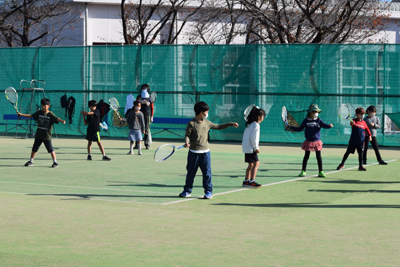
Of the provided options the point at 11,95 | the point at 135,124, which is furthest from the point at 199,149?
the point at 11,95

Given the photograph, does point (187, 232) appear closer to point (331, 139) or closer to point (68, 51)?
point (331, 139)

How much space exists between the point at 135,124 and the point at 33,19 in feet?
54.2

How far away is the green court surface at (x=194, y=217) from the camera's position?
6.42 m

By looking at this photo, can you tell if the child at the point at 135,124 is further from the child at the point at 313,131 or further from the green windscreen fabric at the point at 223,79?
the child at the point at 313,131

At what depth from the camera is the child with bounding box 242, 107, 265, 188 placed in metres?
11.3

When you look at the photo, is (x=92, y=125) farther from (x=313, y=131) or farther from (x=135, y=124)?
(x=313, y=131)

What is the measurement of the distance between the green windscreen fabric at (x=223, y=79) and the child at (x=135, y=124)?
4.57m

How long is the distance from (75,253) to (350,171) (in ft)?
28.7

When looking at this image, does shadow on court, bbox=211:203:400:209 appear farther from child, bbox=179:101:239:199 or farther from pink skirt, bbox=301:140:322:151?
pink skirt, bbox=301:140:322:151

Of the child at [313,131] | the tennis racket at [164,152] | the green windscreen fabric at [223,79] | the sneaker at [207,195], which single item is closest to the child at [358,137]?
the child at [313,131]

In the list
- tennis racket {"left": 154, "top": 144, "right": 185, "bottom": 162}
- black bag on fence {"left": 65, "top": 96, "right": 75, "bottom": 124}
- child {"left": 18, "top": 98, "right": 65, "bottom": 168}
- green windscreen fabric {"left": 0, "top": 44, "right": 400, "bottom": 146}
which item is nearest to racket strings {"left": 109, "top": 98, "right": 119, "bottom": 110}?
green windscreen fabric {"left": 0, "top": 44, "right": 400, "bottom": 146}

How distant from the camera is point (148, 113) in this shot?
18750 millimetres

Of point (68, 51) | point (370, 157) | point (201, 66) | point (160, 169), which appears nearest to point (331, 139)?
point (370, 157)

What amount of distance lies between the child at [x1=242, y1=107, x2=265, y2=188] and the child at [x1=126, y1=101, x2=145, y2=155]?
6.43 metres
